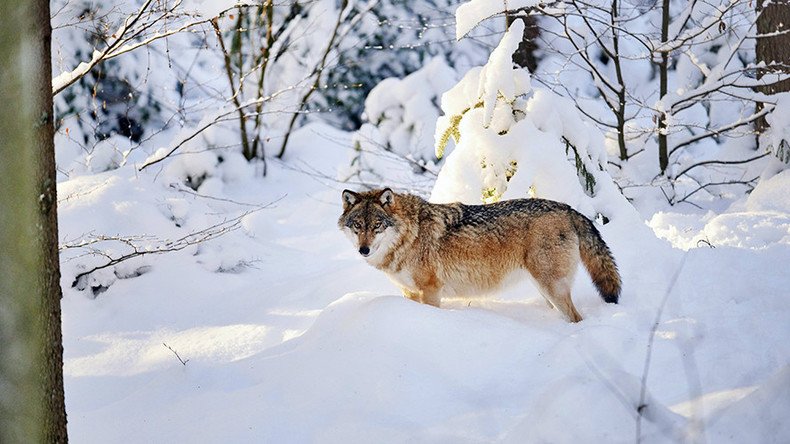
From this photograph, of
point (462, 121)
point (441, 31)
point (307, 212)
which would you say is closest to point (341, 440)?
point (462, 121)

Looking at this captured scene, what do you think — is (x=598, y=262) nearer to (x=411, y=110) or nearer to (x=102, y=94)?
(x=411, y=110)

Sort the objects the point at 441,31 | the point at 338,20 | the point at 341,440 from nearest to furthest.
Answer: the point at 341,440, the point at 338,20, the point at 441,31

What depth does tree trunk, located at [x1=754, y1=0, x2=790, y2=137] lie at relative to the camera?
9773 mm

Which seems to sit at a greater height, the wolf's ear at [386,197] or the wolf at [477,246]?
the wolf's ear at [386,197]

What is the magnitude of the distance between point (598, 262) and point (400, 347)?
201cm

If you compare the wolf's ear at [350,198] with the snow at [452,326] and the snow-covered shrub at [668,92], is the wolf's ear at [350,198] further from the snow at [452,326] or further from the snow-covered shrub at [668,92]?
the snow-covered shrub at [668,92]

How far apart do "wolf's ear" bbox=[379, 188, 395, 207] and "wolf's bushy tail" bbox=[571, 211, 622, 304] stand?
4.93 ft

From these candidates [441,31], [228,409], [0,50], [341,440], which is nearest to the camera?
[0,50]

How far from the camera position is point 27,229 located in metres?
3.13

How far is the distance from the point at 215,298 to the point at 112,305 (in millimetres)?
1026

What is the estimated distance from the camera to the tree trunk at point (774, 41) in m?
9.77

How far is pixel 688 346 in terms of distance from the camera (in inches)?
181

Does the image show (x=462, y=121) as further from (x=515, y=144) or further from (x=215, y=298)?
(x=215, y=298)

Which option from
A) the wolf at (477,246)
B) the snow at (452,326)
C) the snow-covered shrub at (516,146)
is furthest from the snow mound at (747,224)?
the wolf at (477,246)
